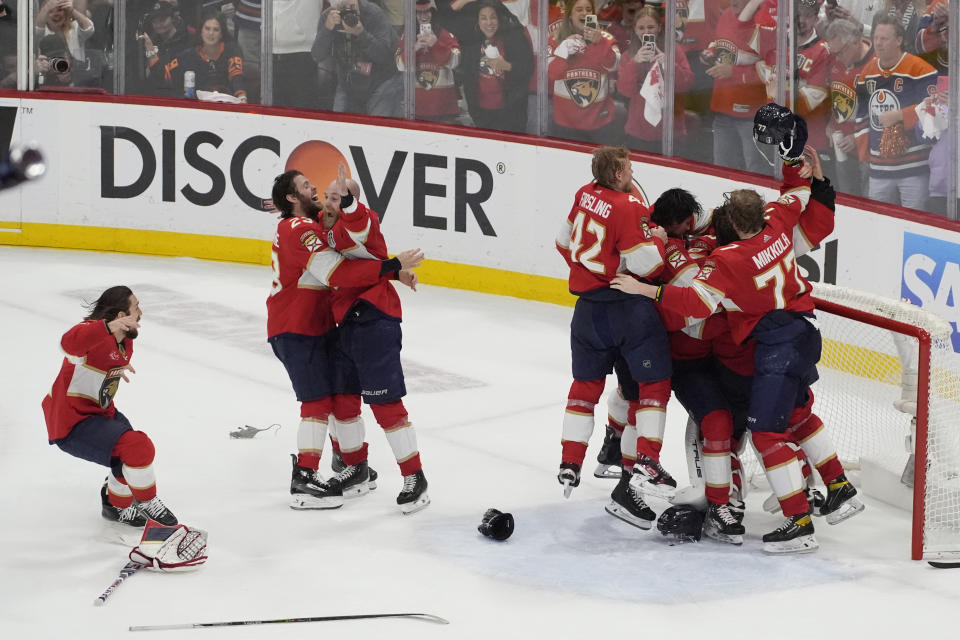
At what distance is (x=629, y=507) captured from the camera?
5.42 m

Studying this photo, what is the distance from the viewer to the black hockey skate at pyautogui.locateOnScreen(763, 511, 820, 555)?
A: 5.25m

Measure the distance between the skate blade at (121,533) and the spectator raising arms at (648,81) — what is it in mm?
4733

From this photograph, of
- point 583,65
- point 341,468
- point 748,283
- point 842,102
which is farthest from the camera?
point 583,65

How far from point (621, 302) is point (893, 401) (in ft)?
3.87

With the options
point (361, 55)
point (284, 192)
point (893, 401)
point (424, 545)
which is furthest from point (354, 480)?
point (361, 55)

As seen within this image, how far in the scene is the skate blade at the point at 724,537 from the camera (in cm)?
536

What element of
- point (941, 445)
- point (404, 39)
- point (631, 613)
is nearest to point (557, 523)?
point (631, 613)

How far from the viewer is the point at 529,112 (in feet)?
31.9

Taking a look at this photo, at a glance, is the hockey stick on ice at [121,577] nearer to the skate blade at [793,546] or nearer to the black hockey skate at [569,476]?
the black hockey skate at [569,476]

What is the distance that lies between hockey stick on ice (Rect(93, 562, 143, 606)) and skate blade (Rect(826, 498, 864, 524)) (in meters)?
2.47

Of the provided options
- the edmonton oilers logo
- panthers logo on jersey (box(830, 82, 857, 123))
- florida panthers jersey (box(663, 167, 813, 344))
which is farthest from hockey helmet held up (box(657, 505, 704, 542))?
panthers logo on jersey (box(830, 82, 857, 123))

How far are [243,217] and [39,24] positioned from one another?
2147 millimetres

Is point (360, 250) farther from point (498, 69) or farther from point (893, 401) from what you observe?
point (498, 69)

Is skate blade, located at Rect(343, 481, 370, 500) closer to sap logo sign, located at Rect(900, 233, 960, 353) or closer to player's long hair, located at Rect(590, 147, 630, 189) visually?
player's long hair, located at Rect(590, 147, 630, 189)
